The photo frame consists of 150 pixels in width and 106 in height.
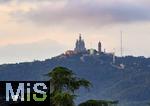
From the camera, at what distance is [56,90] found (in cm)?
3412

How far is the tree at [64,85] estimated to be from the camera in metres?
32.4

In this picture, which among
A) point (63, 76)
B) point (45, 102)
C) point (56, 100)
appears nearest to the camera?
point (45, 102)

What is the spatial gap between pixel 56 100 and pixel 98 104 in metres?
3.78

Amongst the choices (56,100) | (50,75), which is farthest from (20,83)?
(50,75)

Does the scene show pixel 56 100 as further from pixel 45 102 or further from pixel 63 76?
pixel 45 102

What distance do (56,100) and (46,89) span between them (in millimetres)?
14555

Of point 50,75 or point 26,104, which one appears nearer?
point 26,104

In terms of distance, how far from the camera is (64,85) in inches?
1348

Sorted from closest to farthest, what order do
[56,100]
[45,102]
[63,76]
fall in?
[45,102] → [56,100] → [63,76]

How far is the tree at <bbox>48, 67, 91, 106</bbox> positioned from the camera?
32406 mm

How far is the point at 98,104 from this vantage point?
1394 inches

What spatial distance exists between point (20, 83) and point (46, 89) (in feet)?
2.28

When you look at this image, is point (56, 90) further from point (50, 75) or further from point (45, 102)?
point (45, 102)

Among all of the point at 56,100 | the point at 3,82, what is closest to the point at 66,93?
the point at 56,100
